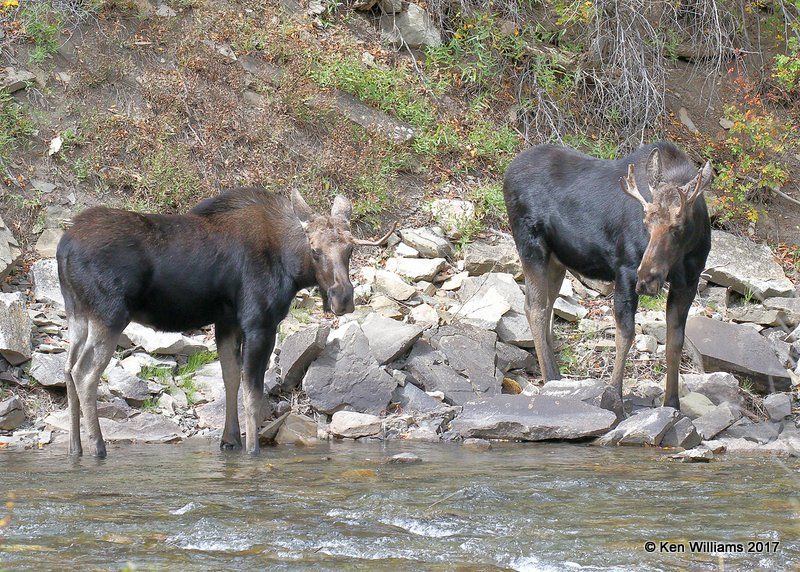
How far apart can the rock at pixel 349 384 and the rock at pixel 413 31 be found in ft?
23.9

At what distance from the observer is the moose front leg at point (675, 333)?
32.6 ft

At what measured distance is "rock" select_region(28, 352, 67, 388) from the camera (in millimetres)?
9703

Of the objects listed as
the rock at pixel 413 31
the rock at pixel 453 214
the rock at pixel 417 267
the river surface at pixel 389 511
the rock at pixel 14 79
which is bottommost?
the river surface at pixel 389 511

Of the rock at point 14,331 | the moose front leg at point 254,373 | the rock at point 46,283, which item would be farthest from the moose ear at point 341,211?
the rock at point 46,283

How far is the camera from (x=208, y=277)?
8.84m

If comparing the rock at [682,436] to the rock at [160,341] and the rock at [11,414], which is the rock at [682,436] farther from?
the rock at [11,414]

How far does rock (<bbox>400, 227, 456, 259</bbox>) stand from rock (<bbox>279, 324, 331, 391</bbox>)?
296 centimetres

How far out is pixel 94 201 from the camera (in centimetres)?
1275

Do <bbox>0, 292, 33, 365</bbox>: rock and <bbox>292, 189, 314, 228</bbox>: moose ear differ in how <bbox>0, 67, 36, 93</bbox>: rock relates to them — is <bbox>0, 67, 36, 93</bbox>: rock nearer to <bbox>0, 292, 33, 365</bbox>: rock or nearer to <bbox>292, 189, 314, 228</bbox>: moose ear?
<bbox>0, 292, 33, 365</bbox>: rock

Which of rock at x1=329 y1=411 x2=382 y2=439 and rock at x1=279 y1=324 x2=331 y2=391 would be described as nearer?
rock at x1=329 y1=411 x2=382 y2=439

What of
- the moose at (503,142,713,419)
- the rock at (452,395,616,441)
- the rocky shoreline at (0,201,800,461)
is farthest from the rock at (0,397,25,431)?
the moose at (503,142,713,419)

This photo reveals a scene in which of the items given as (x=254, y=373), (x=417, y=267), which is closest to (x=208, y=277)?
(x=254, y=373)

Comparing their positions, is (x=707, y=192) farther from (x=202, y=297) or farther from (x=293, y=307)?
(x=202, y=297)

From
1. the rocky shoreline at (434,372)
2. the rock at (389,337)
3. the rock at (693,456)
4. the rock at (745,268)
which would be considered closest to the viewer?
the rock at (693,456)
